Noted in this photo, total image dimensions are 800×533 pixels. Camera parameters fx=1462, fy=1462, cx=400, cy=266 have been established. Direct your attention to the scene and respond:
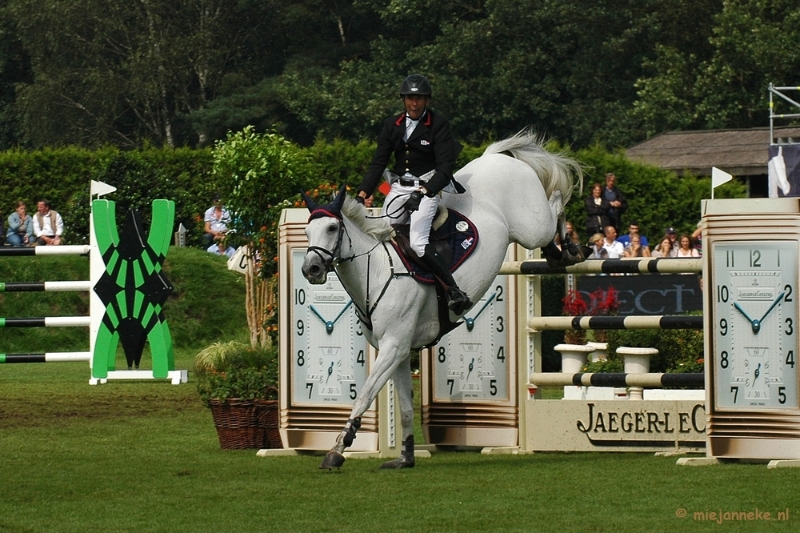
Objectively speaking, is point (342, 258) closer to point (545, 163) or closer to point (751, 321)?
point (545, 163)

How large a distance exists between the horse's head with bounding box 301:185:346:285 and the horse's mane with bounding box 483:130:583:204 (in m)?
1.55

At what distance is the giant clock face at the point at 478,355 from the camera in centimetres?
1013

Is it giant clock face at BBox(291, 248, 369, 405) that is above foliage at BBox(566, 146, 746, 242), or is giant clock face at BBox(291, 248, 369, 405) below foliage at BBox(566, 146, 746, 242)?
below

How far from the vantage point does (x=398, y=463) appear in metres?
8.95

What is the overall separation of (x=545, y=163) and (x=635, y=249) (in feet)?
39.3

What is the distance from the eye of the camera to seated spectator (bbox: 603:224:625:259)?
20925mm

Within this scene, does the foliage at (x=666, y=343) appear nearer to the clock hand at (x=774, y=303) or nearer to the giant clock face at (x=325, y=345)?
the giant clock face at (x=325, y=345)

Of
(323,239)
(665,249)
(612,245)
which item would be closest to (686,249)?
(665,249)

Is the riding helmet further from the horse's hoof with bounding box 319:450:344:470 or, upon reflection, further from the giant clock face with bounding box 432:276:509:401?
the horse's hoof with bounding box 319:450:344:470

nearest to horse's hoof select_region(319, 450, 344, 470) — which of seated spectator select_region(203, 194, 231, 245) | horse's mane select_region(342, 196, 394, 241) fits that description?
horse's mane select_region(342, 196, 394, 241)

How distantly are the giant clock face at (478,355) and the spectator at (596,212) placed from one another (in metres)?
13.2

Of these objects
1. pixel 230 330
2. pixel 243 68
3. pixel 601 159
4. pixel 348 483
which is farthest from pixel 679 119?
pixel 348 483

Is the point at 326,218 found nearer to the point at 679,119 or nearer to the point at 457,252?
the point at 457,252

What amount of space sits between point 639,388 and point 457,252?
2039 mm
